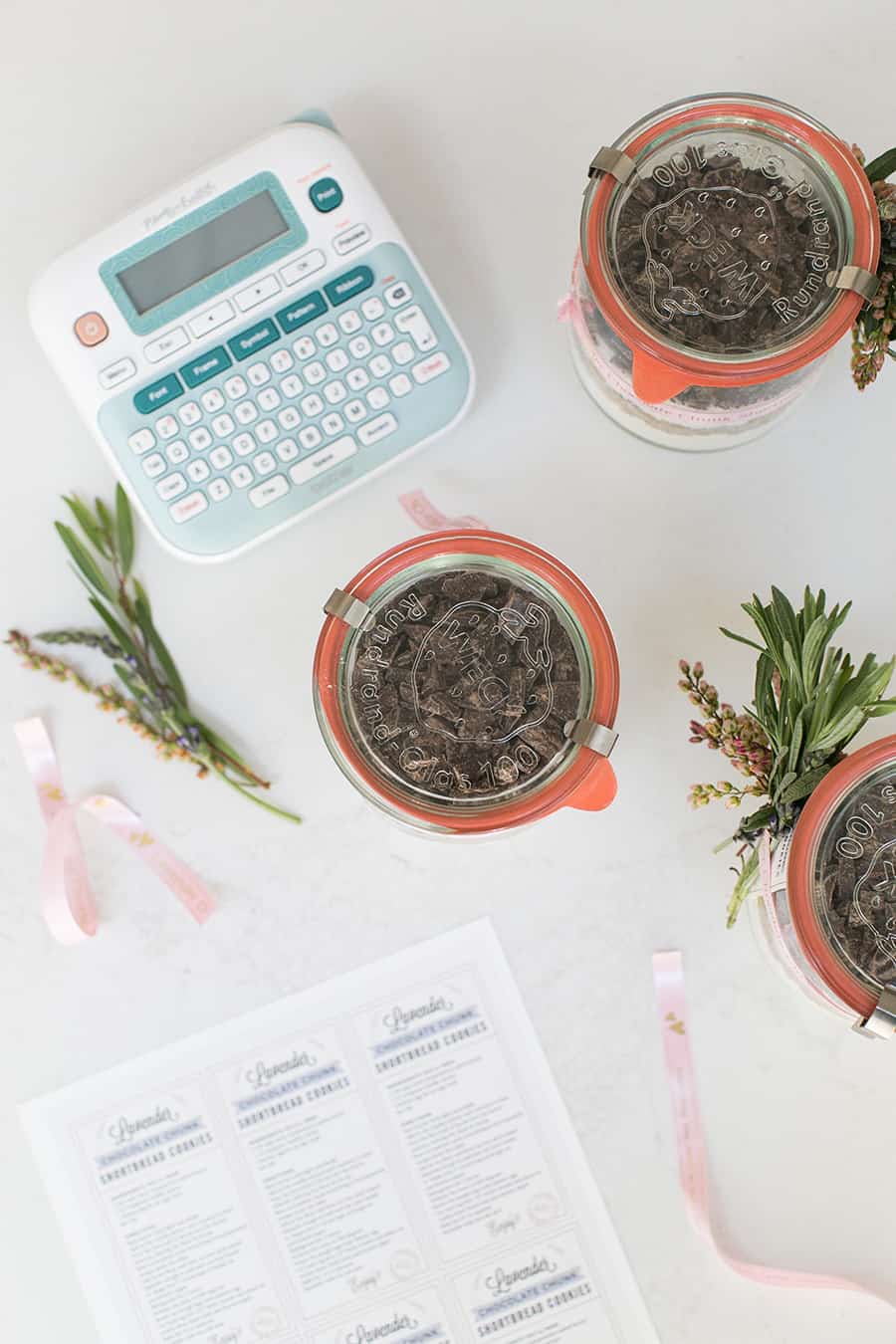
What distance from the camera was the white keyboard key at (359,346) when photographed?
69cm

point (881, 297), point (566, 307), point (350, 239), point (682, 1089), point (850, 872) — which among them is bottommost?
point (682, 1089)

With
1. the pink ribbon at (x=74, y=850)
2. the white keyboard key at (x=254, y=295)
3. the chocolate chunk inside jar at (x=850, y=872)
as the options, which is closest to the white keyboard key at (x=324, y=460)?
the white keyboard key at (x=254, y=295)

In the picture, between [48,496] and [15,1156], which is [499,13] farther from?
[15,1156]

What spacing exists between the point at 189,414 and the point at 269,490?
73 mm


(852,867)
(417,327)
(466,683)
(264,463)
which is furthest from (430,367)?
(852,867)

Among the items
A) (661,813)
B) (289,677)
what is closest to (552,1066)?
(661,813)

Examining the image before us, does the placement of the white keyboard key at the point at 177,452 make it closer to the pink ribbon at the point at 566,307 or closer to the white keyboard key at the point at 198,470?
the white keyboard key at the point at 198,470

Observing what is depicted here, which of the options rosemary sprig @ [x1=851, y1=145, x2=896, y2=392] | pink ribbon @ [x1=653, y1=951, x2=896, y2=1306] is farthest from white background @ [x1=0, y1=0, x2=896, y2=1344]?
rosemary sprig @ [x1=851, y1=145, x2=896, y2=392]

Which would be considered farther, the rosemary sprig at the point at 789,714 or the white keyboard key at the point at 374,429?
the white keyboard key at the point at 374,429

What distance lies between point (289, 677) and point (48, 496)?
0.22 meters

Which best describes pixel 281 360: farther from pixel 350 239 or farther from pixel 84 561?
pixel 84 561

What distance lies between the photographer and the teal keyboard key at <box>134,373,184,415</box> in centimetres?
69

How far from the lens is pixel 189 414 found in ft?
2.26

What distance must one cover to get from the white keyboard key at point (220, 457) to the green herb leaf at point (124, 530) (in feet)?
0.25
